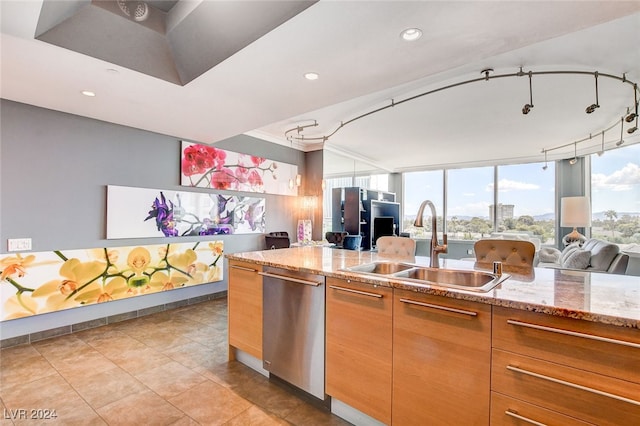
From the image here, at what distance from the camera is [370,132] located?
5.08m

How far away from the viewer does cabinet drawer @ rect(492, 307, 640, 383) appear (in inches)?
40.8

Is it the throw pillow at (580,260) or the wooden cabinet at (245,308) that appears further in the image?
the throw pillow at (580,260)

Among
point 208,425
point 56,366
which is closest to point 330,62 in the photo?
point 208,425

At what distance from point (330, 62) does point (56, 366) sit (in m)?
3.38

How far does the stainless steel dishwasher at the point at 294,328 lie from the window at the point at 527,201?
6.81 meters

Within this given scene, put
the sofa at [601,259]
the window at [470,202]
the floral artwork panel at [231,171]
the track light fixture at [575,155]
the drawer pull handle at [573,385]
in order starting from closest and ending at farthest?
1. the drawer pull handle at [573,385]
2. the sofa at [601,259]
3. the floral artwork panel at [231,171]
4. the track light fixture at [575,155]
5. the window at [470,202]

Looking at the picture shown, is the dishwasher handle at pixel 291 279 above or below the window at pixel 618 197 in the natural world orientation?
below

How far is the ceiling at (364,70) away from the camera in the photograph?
1.64 metres

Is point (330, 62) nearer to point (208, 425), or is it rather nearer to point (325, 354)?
point (325, 354)

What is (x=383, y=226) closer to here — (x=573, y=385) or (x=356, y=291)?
(x=356, y=291)

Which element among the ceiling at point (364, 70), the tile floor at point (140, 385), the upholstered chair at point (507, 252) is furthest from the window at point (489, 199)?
the tile floor at point (140, 385)

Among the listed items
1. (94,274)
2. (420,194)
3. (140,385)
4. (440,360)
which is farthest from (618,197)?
(94,274)

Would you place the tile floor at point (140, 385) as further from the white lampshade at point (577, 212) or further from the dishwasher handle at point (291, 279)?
the white lampshade at point (577, 212)

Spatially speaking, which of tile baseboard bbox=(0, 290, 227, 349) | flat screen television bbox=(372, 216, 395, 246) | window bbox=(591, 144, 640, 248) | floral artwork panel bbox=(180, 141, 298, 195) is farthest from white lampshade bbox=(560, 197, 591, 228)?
tile baseboard bbox=(0, 290, 227, 349)
